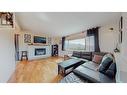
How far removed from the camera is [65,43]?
177cm

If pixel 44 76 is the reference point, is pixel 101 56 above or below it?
above

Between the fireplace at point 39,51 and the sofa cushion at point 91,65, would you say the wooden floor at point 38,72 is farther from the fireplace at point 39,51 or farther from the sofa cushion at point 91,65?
the sofa cushion at point 91,65

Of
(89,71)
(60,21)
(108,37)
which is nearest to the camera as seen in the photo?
(108,37)

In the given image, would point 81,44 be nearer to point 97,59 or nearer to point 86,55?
point 86,55

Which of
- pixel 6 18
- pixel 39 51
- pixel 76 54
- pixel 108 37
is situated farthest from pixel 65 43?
pixel 6 18

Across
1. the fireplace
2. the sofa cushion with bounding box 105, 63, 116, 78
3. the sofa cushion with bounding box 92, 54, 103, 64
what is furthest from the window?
the fireplace

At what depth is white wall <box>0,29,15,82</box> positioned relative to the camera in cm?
143

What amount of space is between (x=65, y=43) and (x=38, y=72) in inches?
23.7

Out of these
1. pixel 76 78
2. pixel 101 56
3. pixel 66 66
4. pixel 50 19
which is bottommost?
pixel 76 78

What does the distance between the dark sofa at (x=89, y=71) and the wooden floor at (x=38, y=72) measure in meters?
0.27
